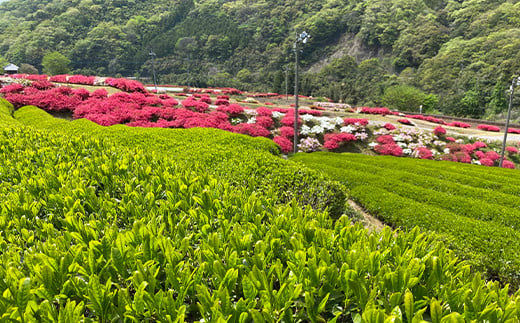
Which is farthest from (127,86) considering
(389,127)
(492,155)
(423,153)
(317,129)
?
(492,155)

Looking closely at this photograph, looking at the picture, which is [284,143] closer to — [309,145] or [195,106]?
[309,145]

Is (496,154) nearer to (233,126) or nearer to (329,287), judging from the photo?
(233,126)

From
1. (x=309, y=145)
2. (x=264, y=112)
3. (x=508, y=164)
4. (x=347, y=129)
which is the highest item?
(x=264, y=112)

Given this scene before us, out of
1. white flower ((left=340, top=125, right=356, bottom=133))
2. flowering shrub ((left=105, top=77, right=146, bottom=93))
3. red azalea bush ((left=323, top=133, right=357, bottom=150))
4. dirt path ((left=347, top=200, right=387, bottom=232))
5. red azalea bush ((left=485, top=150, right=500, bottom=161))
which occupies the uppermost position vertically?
flowering shrub ((left=105, top=77, right=146, bottom=93))

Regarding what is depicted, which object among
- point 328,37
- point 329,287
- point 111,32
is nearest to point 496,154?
point 329,287

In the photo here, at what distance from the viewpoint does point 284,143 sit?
17.0m

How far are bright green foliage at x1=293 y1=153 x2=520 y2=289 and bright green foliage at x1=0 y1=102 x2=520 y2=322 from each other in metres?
3.21

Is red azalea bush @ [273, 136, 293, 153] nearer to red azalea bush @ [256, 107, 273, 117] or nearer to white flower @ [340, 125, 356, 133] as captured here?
red azalea bush @ [256, 107, 273, 117]

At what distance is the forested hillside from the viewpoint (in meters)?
54.8

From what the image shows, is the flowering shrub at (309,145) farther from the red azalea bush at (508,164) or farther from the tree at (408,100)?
the tree at (408,100)

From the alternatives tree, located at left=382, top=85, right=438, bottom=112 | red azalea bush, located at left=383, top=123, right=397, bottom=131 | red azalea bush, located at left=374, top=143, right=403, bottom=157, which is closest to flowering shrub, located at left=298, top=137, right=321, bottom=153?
red azalea bush, located at left=374, top=143, right=403, bottom=157

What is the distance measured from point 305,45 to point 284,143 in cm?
5745

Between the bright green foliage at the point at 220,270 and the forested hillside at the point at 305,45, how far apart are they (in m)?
54.5

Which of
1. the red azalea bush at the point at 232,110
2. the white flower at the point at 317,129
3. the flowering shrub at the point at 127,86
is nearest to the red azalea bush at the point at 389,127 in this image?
the white flower at the point at 317,129
